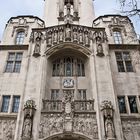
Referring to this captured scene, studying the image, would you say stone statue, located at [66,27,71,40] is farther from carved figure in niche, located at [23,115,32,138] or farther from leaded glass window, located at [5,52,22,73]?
carved figure in niche, located at [23,115,32,138]

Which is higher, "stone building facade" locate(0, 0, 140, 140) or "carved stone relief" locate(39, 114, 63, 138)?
"stone building facade" locate(0, 0, 140, 140)

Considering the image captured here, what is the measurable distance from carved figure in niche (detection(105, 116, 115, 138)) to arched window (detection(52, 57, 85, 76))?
232 inches

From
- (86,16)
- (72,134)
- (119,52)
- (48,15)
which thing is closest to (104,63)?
(119,52)

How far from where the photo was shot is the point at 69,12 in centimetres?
2722

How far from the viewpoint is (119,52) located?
2177cm

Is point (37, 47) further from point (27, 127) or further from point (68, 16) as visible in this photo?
point (27, 127)

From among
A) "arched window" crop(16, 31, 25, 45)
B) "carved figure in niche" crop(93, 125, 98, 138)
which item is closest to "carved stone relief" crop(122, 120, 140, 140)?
"carved figure in niche" crop(93, 125, 98, 138)

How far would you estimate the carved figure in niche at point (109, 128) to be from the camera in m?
15.0

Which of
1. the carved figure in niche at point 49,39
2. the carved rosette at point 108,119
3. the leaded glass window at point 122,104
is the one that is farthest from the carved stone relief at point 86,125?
the carved figure in niche at point 49,39

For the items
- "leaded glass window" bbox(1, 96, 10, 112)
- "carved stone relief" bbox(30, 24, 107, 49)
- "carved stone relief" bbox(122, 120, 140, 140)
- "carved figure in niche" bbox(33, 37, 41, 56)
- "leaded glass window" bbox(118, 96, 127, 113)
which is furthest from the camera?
"carved stone relief" bbox(30, 24, 107, 49)

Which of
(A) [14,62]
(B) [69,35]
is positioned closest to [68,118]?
(A) [14,62]

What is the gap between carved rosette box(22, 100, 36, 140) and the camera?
15016 mm

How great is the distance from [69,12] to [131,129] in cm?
1615

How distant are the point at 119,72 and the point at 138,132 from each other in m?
5.74
